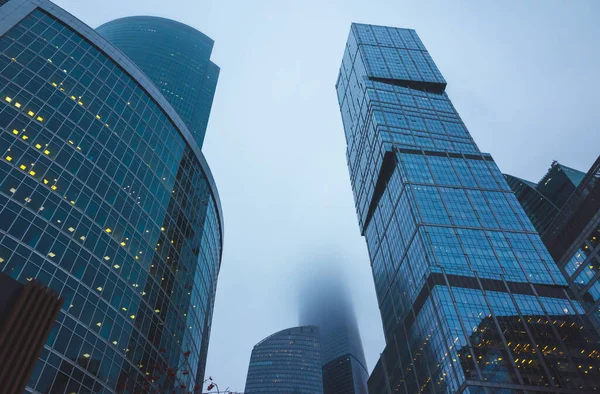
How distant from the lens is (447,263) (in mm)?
100438

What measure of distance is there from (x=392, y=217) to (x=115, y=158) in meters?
88.4

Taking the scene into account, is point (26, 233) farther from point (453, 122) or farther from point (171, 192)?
point (453, 122)

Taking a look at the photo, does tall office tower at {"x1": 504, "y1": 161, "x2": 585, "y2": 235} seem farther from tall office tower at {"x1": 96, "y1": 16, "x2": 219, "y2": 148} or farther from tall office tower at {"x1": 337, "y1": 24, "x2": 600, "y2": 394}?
tall office tower at {"x1": 96, "y1": 16, "x2": 219, "y2": 148}

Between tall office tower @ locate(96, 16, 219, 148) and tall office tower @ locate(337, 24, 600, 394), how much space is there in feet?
185

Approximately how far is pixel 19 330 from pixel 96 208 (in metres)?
29.3

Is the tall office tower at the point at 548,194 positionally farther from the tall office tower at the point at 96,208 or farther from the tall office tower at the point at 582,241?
the tall office tower at the point at 96,208

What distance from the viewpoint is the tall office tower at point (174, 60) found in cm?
14200

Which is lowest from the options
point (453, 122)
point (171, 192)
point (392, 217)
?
point (171, 192)

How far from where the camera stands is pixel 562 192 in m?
153

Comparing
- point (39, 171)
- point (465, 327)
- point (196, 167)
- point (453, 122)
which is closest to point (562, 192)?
point (453, 122)

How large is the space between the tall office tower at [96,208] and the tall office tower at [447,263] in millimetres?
48373

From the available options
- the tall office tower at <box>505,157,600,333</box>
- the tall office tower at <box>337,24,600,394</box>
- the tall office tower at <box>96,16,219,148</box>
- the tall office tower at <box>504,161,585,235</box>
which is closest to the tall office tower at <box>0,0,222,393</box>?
the tall office tower at <box>337,24,600,394</box>

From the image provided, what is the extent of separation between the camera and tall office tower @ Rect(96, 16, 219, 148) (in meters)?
142

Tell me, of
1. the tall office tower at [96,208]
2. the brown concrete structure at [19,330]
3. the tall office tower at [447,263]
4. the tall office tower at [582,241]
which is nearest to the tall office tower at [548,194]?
the tall office tower at [447,263]
